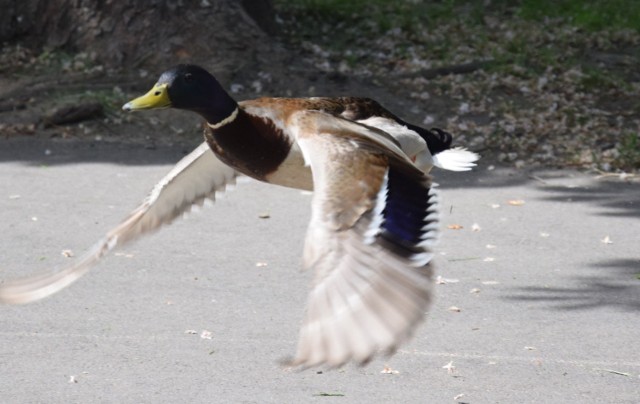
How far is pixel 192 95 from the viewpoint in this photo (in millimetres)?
4961

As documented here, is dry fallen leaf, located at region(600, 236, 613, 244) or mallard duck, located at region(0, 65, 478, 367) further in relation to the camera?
dry fallen leaf, located at region(600, 236, 613, 244)

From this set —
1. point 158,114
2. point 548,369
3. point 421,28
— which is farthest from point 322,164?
point 421,28

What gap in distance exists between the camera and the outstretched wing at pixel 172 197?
494 centimetres

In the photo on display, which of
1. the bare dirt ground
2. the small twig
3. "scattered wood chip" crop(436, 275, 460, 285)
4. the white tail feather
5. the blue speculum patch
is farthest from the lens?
the small twig

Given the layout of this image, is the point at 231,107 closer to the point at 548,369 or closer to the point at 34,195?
the point at 548,369

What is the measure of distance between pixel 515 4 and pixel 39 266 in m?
8.31

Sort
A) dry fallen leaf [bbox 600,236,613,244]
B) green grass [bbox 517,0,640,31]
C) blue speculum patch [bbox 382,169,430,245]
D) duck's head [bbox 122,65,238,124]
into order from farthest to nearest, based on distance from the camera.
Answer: green grass [bbox 517,0,640,31], dry fallen leaf [bbox 600,236,613,244], duck's head [bbox 122,65,238,124], blue speculum patch [bbox 382,169,430,245]

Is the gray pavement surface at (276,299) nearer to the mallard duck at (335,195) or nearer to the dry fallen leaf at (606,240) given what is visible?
the dry fallen leaf at (606,240)

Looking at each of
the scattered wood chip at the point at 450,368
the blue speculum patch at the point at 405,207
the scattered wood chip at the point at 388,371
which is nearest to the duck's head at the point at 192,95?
the blue speculum patch at the point at 405,207


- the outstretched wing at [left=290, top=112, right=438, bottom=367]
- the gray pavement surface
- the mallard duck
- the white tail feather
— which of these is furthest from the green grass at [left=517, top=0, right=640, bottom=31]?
the outstretched wing at [left=290, top=112, right=438, bottom=367]

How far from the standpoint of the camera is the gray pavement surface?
17.0 ft

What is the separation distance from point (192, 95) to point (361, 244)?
1.36 m

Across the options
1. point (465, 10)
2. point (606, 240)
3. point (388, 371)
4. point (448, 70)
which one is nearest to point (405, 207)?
point (388, 371)

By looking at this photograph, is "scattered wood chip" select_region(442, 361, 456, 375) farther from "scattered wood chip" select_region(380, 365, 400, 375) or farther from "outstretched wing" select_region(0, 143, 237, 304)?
"outstretched wing" select_region(0, 143, 237, 304)
